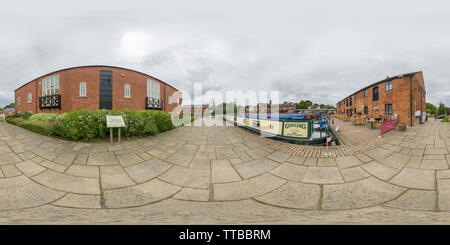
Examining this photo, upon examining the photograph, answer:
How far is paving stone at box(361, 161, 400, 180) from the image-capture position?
11.5 feet

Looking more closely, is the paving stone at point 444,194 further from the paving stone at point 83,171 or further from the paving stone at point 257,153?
the paving stone at point 83,171

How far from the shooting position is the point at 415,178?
3346mm

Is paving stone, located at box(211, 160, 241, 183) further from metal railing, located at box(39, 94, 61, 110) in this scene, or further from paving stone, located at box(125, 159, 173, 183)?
metal railing, located at box(39, 94, 61, 110)

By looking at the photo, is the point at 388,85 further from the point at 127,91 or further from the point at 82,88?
the point at 82,88

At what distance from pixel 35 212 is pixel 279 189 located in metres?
3.75

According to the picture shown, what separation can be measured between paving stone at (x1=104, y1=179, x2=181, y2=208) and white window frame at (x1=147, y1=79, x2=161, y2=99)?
16192mm

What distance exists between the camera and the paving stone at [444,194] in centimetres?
256

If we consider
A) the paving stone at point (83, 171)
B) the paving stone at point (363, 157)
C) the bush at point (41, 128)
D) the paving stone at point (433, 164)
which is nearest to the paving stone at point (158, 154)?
the paving stone at point (83, 171)

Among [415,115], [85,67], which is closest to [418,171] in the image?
[415,115]

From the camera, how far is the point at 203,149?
505 cm

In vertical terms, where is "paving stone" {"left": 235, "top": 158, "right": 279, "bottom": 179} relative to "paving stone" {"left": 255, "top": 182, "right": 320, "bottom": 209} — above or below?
above

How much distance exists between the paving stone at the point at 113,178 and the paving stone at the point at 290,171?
3.03m

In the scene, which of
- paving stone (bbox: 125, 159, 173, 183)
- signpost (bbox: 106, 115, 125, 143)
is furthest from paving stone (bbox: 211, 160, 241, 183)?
signpost (bbox: 106, 115, 125, 143)

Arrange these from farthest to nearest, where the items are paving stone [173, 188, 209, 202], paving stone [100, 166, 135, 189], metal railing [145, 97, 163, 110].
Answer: metal railing [145, 97, 163, 110] → paving stone [100, 166, 135, 189] → paving stone [173, 188, 209, 202]
